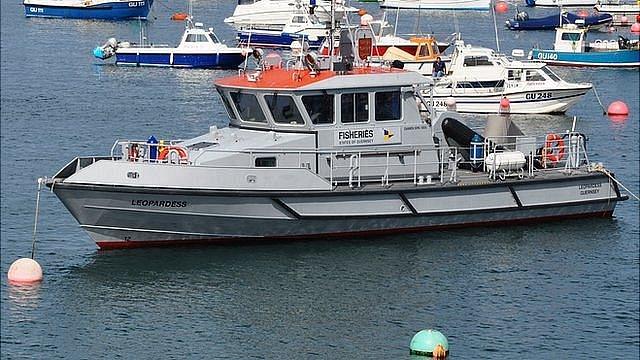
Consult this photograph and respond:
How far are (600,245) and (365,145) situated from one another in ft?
16.4

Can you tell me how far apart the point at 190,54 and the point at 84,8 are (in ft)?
69.7

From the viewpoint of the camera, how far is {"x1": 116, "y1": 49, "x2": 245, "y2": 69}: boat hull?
5862cm

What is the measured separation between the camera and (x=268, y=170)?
28.1 m

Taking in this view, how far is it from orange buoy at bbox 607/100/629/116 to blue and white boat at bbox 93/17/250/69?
52.1 feet

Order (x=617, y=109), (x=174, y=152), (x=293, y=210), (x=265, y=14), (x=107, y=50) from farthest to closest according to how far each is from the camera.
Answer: (x=265, y=14), (x=107, y=50), (x=617, y=109), (x=293, y=210), (x=174, y=152)

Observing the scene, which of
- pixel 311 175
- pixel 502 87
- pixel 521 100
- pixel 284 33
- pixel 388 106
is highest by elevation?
pixel 388 106

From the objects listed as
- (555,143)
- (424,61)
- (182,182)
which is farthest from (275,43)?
(182,182)

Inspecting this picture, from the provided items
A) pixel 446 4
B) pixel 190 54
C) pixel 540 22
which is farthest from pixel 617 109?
pixel 446 4

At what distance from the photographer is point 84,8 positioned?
7831cm

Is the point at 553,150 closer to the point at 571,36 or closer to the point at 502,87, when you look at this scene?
the point at 502,87

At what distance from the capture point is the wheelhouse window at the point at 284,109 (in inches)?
1135

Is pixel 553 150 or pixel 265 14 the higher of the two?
pixel 553 150

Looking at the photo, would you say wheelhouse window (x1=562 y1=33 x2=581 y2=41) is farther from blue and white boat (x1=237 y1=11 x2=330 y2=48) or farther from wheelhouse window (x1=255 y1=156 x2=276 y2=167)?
wheelhouse window (x1=255 y1=156 x2=276 y2=167)

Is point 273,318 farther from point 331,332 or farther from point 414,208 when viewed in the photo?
point 414,208
